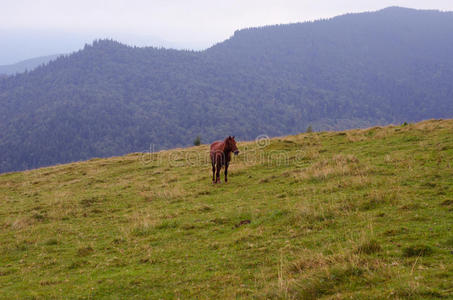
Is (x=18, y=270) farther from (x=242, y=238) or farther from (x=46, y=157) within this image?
(x=46, y=157)

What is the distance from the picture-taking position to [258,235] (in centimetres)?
998

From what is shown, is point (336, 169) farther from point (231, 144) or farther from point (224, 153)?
point (224, 153)

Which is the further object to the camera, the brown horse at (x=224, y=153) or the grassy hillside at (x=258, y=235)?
the brown horse at (x=224, y=153)

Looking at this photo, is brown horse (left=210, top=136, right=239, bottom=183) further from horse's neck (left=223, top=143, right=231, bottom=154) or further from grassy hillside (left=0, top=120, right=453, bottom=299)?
grassy hillside (left=0, top=120, right=453, bottom=299)

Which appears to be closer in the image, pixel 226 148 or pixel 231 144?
pixel 231 144

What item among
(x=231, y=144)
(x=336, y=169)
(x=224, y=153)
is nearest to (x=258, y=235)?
(x=336, y=169)

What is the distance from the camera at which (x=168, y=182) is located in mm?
22719

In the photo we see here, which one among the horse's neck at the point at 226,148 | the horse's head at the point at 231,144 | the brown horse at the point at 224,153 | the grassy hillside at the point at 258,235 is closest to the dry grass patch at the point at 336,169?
the grassy hillside at the point at 258,235

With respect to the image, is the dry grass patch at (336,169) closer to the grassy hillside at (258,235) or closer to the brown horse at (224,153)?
the grassy hillside at (258,235)

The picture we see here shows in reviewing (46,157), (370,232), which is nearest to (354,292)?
(370,232)

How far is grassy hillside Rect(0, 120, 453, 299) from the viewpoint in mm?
6605

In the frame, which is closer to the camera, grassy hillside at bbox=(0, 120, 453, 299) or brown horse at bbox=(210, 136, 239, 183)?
grassy hillside at bbox=(0, 120, 453, 299)

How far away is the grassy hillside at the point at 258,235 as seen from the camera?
661 centimetres

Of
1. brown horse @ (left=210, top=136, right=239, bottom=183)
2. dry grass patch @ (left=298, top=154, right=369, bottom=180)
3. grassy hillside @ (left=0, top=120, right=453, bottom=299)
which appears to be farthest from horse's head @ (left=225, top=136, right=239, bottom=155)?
dry grass patch @ (left=298, top=154, right=369, bottom=180)
